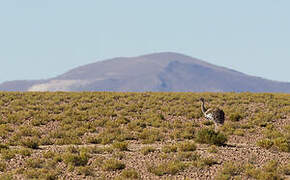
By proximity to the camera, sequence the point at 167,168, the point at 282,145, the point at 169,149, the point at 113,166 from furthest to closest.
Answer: the point at 282,145, the point at 169,149, the point at 113,166, the point at 167,168

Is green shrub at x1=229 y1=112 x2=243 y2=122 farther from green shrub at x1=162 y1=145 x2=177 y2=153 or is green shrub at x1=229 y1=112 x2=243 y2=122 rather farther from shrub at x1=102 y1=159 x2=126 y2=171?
shrub at x1=102 y1=159 x2=126 y2=171

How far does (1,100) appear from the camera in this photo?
3781 centimetres

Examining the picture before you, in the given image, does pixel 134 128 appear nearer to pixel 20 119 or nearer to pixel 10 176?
pixel 20 119

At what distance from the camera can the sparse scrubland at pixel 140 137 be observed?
1683 centimetres

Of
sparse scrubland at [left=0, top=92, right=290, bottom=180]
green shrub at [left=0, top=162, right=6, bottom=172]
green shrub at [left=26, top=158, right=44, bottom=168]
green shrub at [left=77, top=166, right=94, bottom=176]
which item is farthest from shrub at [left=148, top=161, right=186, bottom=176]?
green shrub at [left=0, top=162, right=6, bottom=172]

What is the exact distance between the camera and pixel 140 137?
986 inches

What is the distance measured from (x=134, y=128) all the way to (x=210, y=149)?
875cm

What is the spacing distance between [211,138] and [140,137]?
4.80 metres

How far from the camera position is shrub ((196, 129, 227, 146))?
21141 mm

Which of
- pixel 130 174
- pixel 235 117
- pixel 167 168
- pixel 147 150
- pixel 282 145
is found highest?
pixel 235 117

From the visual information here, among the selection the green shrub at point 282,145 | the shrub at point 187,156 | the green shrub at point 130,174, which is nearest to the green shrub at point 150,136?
the shrub at point 187,156

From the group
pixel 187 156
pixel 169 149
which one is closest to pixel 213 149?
pixel 187 156

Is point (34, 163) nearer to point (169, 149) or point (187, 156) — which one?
point (169, 149)

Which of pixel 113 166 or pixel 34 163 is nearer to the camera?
pixel 113 166
